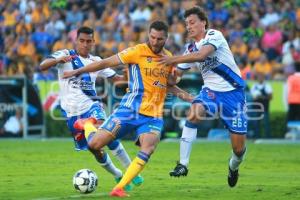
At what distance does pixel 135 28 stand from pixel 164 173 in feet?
49.1

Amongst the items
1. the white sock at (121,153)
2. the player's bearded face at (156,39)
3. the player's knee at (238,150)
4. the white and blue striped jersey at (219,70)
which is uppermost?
the player's bearded face at (156,39)

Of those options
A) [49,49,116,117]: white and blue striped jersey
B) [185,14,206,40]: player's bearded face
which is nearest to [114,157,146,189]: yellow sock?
[185,14,206,40]: player's bearded face

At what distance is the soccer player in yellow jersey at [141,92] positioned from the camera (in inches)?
568

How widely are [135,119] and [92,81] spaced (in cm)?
274

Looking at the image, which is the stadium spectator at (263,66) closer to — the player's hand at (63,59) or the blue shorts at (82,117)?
the blue shorts at (82,117)

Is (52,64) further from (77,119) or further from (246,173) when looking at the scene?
(246,173)

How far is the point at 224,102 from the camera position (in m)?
15.6

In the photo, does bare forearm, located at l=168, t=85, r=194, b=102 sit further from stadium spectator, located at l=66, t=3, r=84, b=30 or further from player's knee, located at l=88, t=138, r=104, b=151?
stadium spectator, located at l=66, t=3, r=84, b=30

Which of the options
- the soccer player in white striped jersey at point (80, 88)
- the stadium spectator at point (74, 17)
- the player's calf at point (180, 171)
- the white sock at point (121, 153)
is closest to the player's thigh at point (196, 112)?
the player's calf at point (180, 171)

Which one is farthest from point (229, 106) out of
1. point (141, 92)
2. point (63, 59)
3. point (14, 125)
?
point (14, 125)

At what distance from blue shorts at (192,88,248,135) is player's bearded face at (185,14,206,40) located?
2.97 feet

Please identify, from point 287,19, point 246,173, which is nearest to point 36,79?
point 287,19

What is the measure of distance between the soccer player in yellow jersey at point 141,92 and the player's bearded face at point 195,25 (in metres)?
0.93

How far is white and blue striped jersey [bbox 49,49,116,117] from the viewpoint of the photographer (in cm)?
1688
